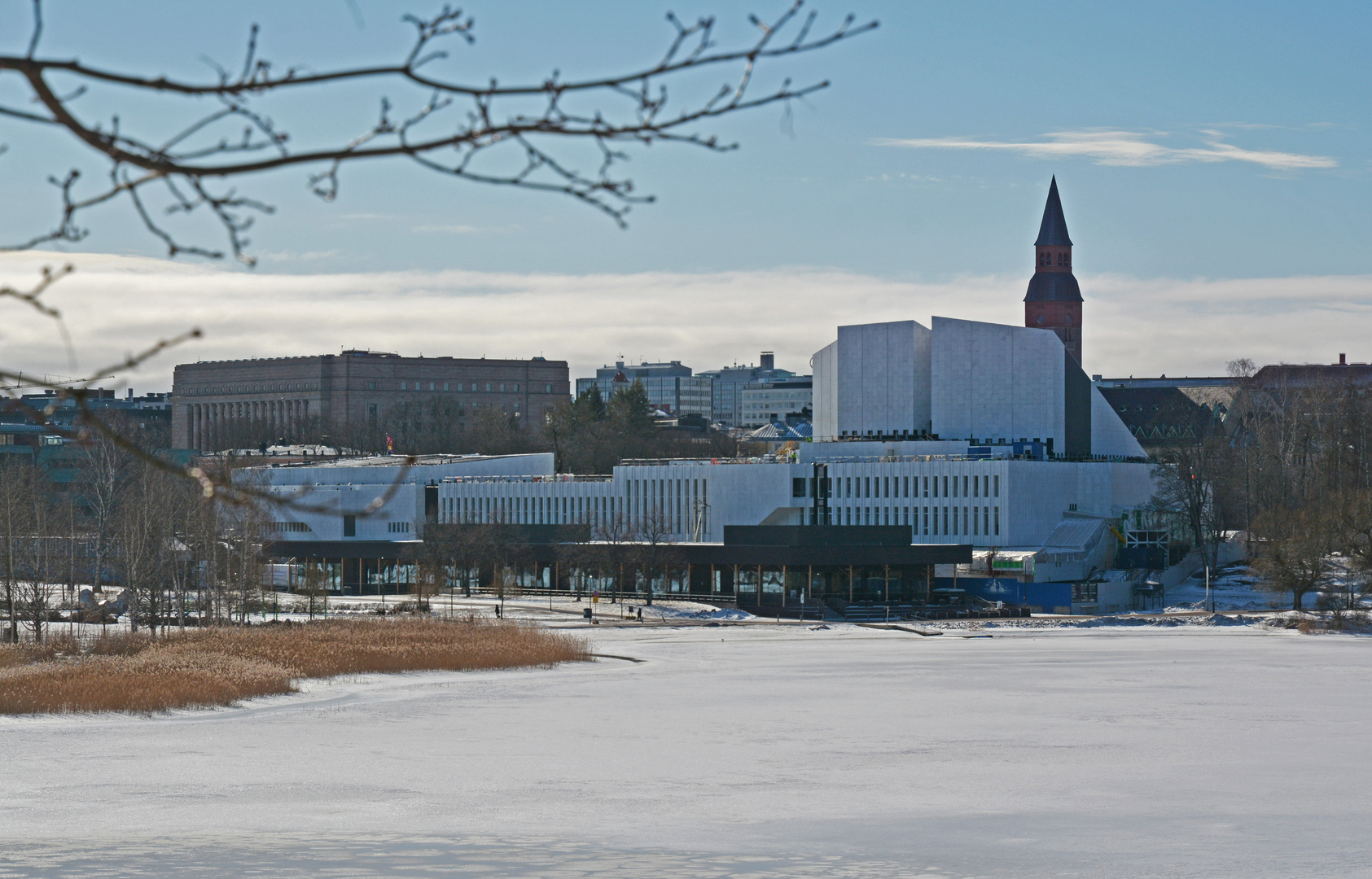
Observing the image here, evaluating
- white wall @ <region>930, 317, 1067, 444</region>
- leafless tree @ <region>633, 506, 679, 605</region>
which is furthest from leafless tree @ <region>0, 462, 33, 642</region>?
white wall @ <region>930, 317, 1067, 444</region>

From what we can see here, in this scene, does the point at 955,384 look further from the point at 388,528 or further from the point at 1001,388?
the point at 388,528

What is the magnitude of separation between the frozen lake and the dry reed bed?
1.91m

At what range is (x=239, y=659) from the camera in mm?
51406

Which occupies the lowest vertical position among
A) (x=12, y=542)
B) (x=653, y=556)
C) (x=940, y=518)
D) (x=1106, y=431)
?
(x=653, y=556)

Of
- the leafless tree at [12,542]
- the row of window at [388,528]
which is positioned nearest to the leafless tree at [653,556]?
the row of window at [388,528]

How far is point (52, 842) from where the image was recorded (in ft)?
75.8

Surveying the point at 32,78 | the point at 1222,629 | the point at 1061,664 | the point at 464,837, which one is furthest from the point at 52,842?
the point at 1222,629

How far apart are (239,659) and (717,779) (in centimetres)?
2619

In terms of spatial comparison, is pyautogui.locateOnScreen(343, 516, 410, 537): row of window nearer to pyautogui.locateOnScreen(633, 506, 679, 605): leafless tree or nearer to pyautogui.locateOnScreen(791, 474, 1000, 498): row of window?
pyautogui.locateOnScreen(633, 506, 679, 605): leafless tree

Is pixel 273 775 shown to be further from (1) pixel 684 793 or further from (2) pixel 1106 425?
(2) pixel 1106 425

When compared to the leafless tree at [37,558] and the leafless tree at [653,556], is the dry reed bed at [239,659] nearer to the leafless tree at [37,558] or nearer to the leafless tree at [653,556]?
the leafless tree at [37,558]

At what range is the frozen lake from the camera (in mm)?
22359

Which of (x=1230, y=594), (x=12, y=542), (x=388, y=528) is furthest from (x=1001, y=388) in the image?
(x=12, y=542)

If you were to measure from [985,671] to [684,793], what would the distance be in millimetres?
28000
